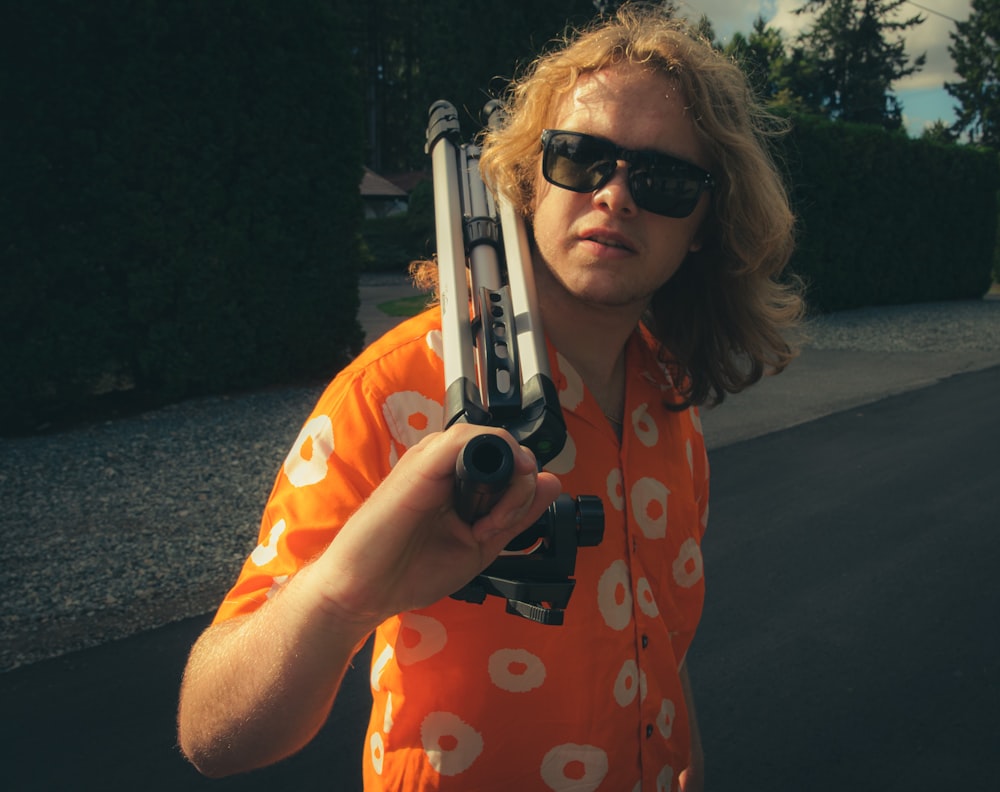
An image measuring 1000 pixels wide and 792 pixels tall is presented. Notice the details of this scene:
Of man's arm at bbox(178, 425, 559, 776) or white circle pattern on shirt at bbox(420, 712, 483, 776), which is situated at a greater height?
man's arm at bbox(178, 425, 559, 776)

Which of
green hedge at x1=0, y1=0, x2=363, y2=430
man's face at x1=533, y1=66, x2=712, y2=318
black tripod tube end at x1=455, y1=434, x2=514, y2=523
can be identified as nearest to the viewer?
black tripod tube end at x1=455, y1=434, x2=514, y2=523

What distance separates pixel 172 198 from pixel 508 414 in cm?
804

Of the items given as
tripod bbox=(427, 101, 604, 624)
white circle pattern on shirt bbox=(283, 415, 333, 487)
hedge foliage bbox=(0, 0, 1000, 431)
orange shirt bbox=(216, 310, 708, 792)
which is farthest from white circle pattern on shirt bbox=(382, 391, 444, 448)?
hedge foliage bbox=(0, 0, 1000, 431)

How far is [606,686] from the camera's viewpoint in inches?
57.1

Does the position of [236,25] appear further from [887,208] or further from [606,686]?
[887,208]

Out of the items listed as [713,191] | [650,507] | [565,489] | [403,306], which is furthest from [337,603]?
[403,306]

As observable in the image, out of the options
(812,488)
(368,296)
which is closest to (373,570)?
(812,488)

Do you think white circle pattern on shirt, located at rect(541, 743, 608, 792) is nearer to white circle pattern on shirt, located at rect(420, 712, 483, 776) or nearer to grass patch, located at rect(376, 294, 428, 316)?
white circle pattern on shirt, located at rect(420, 712, 483, 776)

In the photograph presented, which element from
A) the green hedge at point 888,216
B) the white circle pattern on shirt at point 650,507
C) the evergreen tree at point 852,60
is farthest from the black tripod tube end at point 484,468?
the evergreen tree at point 852,60

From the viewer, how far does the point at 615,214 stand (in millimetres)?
1599

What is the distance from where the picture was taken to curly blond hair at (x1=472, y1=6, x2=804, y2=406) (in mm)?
1739

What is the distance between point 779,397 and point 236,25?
7.22 metres

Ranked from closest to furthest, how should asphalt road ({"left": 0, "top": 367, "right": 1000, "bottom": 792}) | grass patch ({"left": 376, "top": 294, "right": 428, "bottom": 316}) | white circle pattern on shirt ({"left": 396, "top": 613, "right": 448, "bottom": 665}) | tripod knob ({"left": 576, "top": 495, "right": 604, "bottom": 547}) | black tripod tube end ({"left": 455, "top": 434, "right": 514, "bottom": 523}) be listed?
black tripod tube end ({"left": 455, "top": 434, "right": 514, "bottom": 523}) < tripod knob ({"left": 576, "top": 495, "right": 604, "bottom": 547}) < white circle pattern on shirt ({"left": 396, "top": 613, "right": 448, "bottom": 665}) < asphalt road ({"left": 0, "top": 367, "right": 1000, "bottom": 792}) < grass patch ({"left": 376, "top": 294, "right": 428, "bottom": 316})

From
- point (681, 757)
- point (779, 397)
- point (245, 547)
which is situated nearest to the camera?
point (681, 757)
